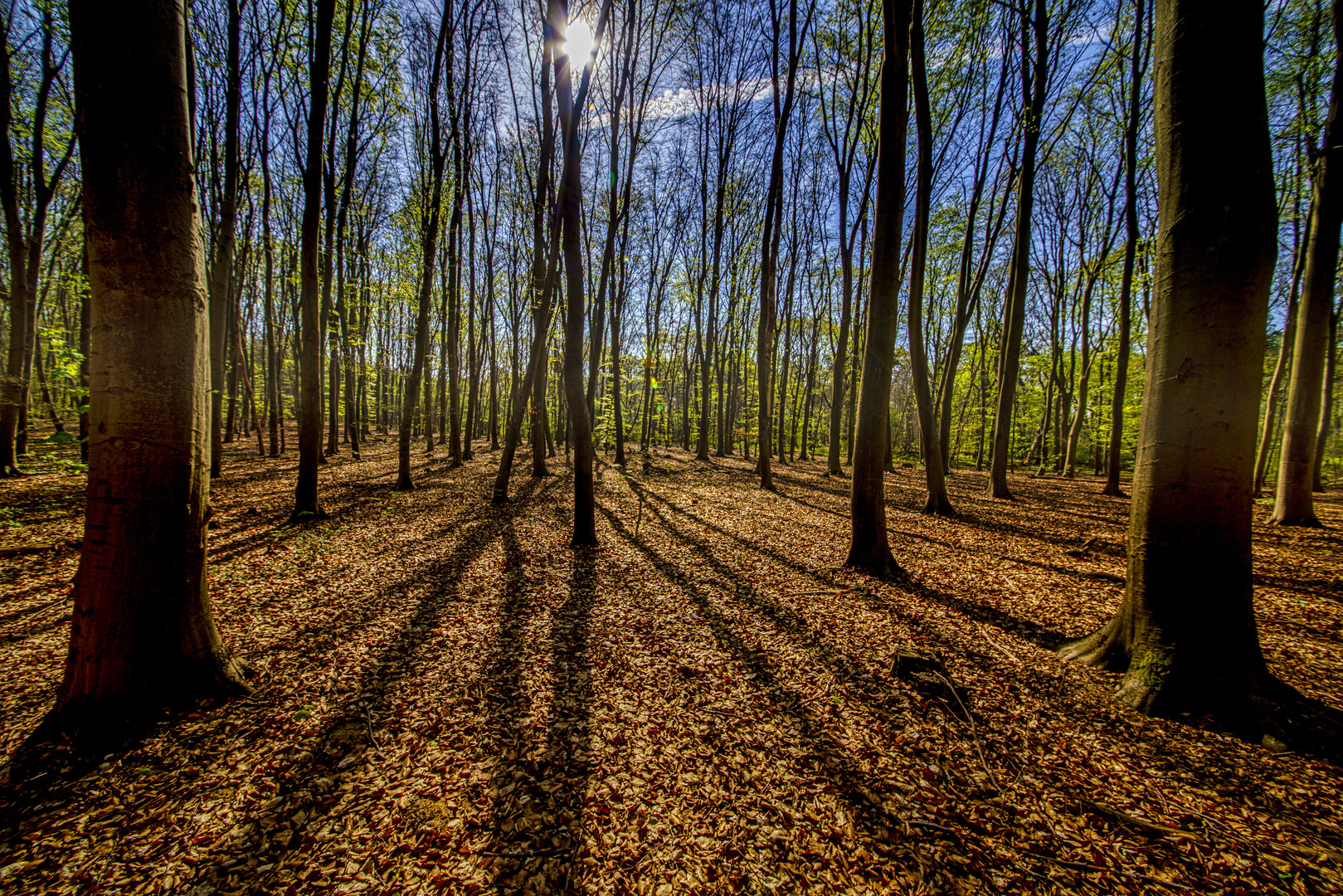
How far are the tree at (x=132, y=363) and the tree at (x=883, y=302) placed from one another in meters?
5.87

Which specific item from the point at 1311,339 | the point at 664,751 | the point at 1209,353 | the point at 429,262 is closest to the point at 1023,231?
the point at 1311,339

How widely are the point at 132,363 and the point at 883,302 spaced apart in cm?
655

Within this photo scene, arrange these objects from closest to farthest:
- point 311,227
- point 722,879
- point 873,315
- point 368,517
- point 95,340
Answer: point 722,879, point 95,340, point 873,315, point 311,227, point 368,517

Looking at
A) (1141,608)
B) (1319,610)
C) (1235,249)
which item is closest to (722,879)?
(1141,608)

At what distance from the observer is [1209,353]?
2.68 m

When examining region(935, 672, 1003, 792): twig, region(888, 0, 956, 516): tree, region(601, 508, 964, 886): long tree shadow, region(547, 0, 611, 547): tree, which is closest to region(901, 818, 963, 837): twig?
region(601, 508, 964, 886): long tree shadow

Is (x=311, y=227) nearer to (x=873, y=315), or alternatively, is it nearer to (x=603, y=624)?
(x=603, y=624)

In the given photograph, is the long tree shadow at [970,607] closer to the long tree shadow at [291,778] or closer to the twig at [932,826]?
the twig at [932,826]

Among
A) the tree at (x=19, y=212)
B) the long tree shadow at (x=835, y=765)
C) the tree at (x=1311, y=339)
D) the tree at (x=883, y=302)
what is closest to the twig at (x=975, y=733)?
the long tree shadow at (x=835, y=765)

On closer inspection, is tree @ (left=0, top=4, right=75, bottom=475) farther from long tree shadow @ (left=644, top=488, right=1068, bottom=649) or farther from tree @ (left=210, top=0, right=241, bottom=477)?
long tree shadow @ (left=644, top=488, right=1068, bottom=649)

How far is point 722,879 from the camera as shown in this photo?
1.83 metres

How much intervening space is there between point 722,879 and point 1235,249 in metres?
4.52

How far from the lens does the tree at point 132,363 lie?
2322 mm

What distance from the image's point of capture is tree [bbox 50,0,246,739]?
7.62 ft
